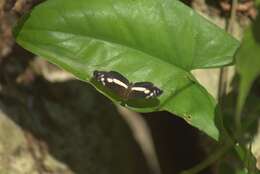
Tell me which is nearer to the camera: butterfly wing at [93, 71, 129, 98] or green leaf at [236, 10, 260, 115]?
green leaf at [236, 10, 260, 115]

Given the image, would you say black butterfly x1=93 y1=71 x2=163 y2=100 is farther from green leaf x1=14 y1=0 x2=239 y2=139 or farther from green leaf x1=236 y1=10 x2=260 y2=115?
green leaf x1=236 y1=10 x2=260 y2=115

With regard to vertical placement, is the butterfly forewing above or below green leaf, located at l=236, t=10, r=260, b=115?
below

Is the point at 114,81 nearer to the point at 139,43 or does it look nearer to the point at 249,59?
the point at 139,43

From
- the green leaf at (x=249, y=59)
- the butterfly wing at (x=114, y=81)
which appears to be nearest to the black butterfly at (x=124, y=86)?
the butterfly wing at (x=114, y=81)

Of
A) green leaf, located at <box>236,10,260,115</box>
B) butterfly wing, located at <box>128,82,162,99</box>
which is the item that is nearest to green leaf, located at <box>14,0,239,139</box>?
butterfly wing, located at <box>128,82,162,99</box>

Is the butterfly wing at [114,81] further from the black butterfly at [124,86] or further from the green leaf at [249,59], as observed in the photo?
the green leaf at [249,59]

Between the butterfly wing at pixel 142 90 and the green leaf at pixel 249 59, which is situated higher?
the green leaf at pixel 249 59
